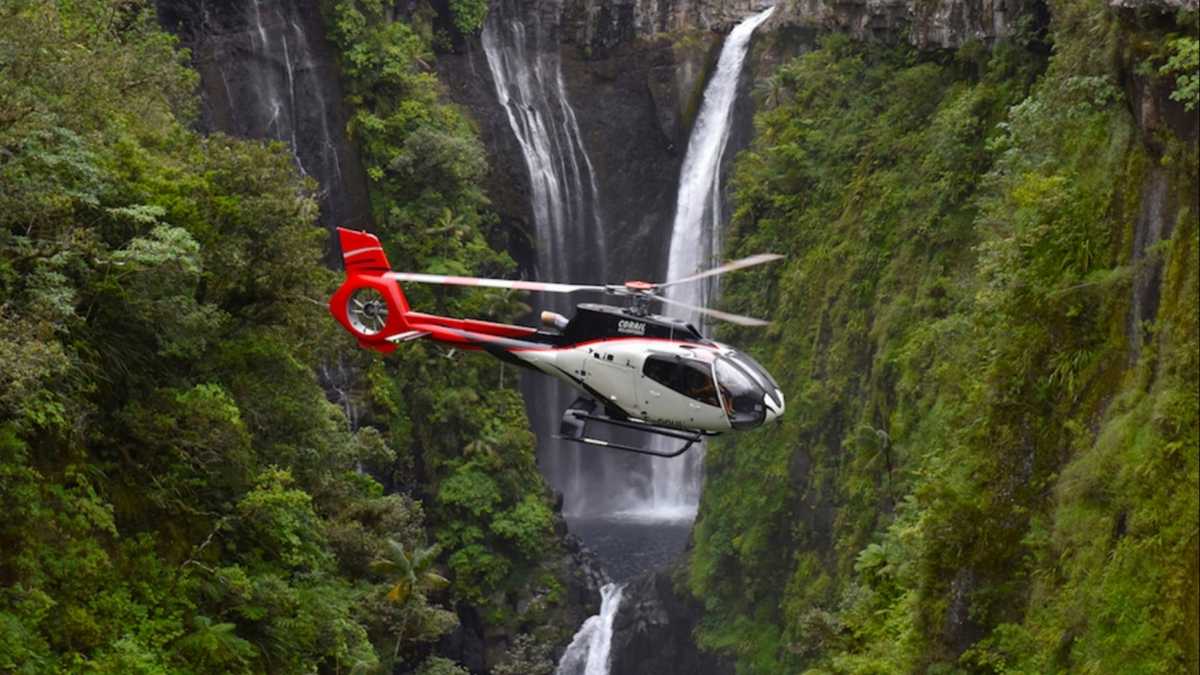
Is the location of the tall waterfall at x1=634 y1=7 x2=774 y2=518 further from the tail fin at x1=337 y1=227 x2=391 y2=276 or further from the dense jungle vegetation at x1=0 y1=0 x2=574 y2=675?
the tail fin at x1=337 y1=227 x2=391 y2=276

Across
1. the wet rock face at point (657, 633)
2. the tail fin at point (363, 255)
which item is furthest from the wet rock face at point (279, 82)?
the tail fin at point (363, 255)

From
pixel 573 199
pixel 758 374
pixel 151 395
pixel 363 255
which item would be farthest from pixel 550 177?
pixel 758 374

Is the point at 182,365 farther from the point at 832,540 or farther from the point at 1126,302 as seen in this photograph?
the point at 832,540

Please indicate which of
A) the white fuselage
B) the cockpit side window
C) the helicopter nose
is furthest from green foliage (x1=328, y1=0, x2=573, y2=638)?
the helicopter nose

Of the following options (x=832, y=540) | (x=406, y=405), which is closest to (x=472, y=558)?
(x=406, y=405)

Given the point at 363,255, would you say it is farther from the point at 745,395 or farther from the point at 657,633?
the point at 657,633

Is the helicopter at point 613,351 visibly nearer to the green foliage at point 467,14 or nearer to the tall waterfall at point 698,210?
the tall waterfall at point 698,210
